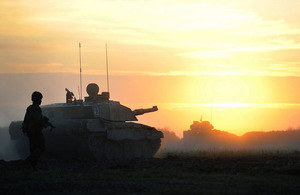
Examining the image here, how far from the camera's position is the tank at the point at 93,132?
2530 centimetres

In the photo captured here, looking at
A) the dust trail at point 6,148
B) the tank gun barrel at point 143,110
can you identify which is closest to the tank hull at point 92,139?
the dust trail at point 6,148

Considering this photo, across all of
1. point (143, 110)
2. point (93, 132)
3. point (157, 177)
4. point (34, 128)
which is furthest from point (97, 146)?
→ point (157, 177)

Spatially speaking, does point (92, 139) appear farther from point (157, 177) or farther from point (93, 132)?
point (157, 177)

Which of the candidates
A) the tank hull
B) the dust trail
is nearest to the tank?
the tank hull

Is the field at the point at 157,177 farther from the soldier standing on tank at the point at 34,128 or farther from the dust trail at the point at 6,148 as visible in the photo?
the dust trail at the point at 6,148

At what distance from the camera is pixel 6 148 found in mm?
29547

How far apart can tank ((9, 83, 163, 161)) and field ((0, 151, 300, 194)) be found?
21.0 feet

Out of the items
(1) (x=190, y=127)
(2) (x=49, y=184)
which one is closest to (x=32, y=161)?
(2) (x=49, y=184)

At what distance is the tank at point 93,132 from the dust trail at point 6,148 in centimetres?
99

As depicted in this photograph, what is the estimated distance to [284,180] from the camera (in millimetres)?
13633

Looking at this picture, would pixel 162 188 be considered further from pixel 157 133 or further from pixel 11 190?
pixel 157 133

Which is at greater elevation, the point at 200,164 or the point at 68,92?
the point at 68,92

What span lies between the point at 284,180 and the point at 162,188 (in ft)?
9.67

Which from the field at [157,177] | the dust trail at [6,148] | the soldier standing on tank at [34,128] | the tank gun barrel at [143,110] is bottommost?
the field at [157,177]
